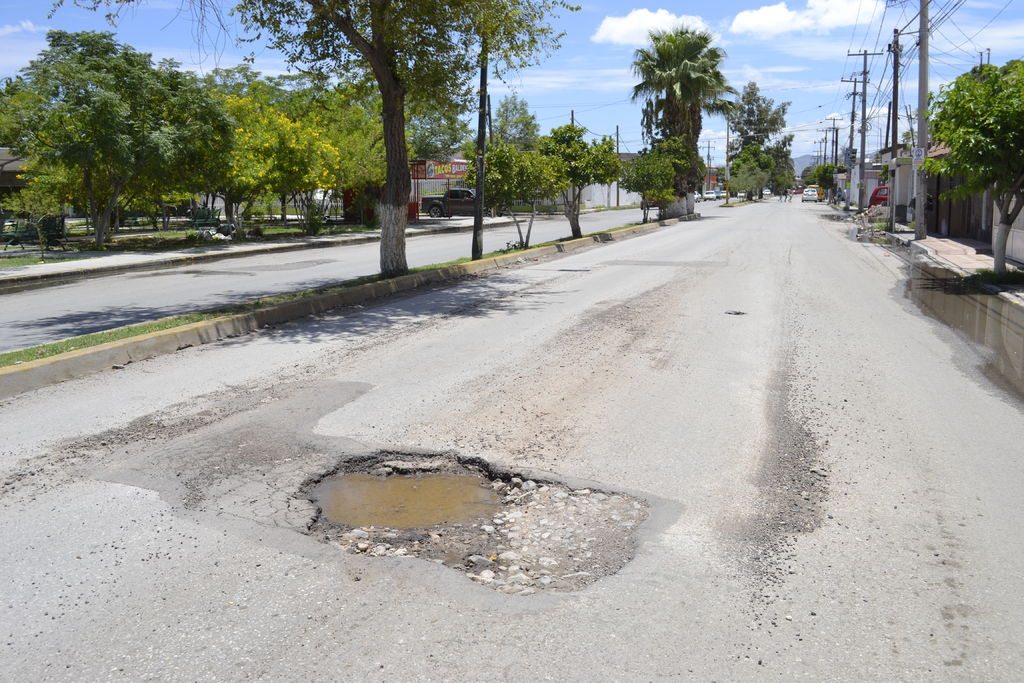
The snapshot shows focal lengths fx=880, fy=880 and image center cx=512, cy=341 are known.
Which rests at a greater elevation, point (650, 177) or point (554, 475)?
point (650, 177)

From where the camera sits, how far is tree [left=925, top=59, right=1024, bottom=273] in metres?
14.6

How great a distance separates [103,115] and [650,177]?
25.3 metres

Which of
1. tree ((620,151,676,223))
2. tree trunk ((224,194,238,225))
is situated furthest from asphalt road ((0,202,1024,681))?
tree ((620,151,676,223))

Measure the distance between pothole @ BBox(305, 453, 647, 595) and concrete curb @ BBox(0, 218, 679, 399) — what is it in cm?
→ 382

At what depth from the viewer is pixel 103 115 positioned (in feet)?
71.5

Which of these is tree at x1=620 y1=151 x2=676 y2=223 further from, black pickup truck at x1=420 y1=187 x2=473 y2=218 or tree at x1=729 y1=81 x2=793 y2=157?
tree at x1=729 y1=81 x2=793 y2=157

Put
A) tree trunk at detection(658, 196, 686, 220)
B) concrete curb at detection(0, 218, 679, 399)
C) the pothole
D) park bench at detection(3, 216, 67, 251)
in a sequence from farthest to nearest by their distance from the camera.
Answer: tree trunk at detection(658, 196, 686, 220) → park bench at detection(3, 216, 67, 251) → concrete curb at detection(0, 218, 679, 399) → the pothole

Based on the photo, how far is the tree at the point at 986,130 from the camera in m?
14.6

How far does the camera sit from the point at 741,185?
9906 cm

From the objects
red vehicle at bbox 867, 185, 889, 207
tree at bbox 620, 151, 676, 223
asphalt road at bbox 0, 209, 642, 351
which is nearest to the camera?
asphalt road at bbox 0, 209, 642, 351

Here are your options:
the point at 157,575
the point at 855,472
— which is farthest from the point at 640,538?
the point at 157,575

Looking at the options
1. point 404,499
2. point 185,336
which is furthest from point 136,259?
point 404,499

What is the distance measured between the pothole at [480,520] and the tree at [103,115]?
770 inches

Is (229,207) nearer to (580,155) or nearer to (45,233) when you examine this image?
(45,233)
